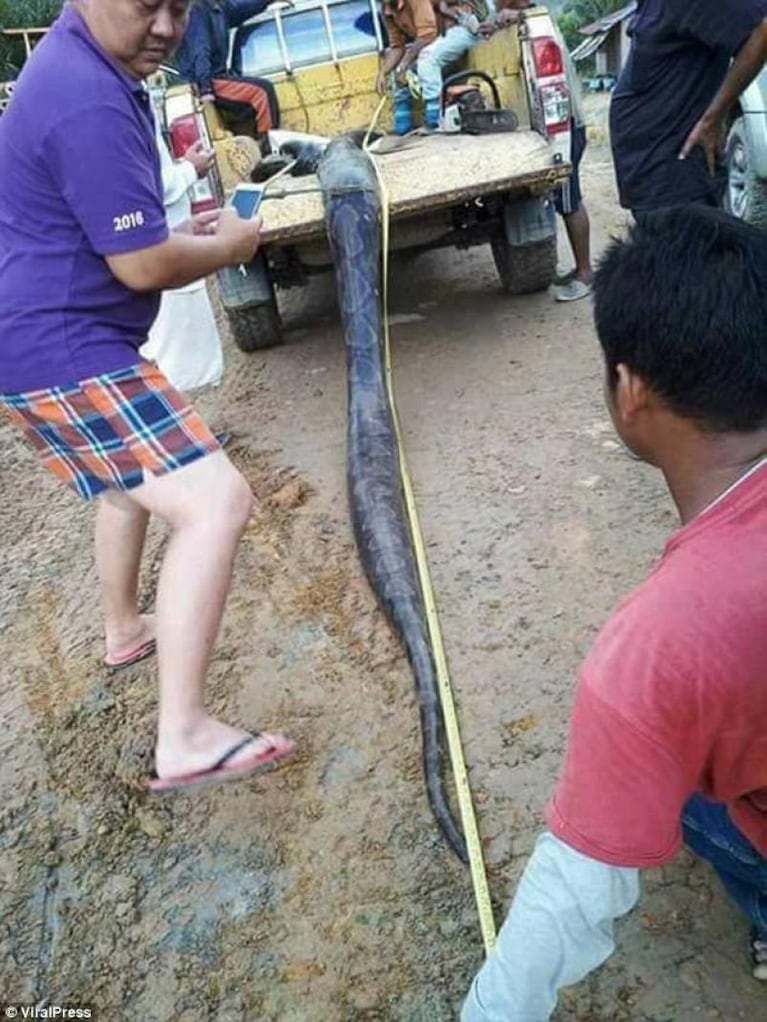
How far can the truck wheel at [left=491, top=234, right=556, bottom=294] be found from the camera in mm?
4859

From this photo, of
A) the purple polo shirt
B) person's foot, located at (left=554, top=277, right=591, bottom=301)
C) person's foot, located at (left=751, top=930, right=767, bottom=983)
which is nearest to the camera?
person's foot, located at (left=751, top=930, right=767, bottom=983)


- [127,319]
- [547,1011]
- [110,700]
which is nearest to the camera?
[547,1011]

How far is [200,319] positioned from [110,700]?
199cm

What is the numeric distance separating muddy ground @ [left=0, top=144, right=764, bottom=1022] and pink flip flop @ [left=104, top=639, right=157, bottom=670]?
0.04 m

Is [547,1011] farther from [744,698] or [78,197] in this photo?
[78,197]

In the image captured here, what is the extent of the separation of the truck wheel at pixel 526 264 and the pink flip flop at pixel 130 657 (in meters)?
3.16

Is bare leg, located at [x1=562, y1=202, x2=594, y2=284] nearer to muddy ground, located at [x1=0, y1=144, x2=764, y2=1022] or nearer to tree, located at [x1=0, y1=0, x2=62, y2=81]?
muddy ground, located at [x1=0, y1=144, x2=764, y2=1022]

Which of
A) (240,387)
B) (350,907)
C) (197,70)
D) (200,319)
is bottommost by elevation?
(240,387)

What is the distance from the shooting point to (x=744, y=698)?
1012 mm

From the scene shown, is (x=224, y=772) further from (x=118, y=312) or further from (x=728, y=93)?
(x=728, y=93)

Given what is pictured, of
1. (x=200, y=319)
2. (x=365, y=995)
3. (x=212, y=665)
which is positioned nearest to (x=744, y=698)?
(x=365, y=995)

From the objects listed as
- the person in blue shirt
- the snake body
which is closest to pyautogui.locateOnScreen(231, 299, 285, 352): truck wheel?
the snake body

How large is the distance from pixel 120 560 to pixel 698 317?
73.1 inches

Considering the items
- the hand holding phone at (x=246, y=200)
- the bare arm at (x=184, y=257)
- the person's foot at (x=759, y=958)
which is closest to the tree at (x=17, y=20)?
the hand holding phone at (x=246, y=200)
